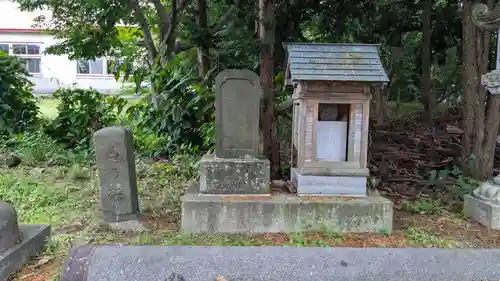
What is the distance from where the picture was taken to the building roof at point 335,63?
4.23 metres

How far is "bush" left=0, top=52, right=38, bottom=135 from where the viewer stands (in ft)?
27.7

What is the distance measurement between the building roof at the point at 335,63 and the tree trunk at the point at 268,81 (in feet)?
3.43

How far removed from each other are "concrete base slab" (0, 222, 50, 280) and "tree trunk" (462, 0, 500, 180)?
5672mm

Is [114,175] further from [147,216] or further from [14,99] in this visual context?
[14,99]

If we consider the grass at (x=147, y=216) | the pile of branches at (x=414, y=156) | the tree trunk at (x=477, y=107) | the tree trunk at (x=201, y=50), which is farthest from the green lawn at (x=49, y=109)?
the tree trunk at (x=477, y=107)

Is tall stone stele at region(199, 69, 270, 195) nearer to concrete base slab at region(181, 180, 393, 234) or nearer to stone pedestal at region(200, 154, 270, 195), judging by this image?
stone pedestal at region(200, 154, 270, 195)

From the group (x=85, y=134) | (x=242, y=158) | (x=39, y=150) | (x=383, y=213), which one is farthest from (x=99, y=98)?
(x=383, y=213)

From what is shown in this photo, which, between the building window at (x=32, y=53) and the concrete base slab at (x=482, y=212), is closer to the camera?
the concrete base slab at (x=482, y=212)

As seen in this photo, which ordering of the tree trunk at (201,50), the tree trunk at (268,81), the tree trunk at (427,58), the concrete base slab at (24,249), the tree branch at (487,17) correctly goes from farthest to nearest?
the tree trunk at (427,58) → the tree trunk at (201,50) → the tree trunk at (268,81) → the tree branch at (487,17) → the concrete base slab at (24,249)

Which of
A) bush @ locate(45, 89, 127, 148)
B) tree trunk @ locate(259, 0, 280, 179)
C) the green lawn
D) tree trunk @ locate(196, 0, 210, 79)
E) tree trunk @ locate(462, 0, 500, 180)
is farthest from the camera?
the green lawn

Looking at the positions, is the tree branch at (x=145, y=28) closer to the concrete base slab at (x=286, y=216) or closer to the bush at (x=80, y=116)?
the bush at (x=80, y=116)

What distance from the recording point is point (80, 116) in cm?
852

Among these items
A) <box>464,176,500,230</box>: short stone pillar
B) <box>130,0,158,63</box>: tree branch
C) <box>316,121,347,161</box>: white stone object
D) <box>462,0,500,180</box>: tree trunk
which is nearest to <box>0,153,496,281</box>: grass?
<box>464,176,500,230</box>: short stone pillar

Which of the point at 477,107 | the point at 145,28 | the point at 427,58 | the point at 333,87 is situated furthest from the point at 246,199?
the point at 427,58
